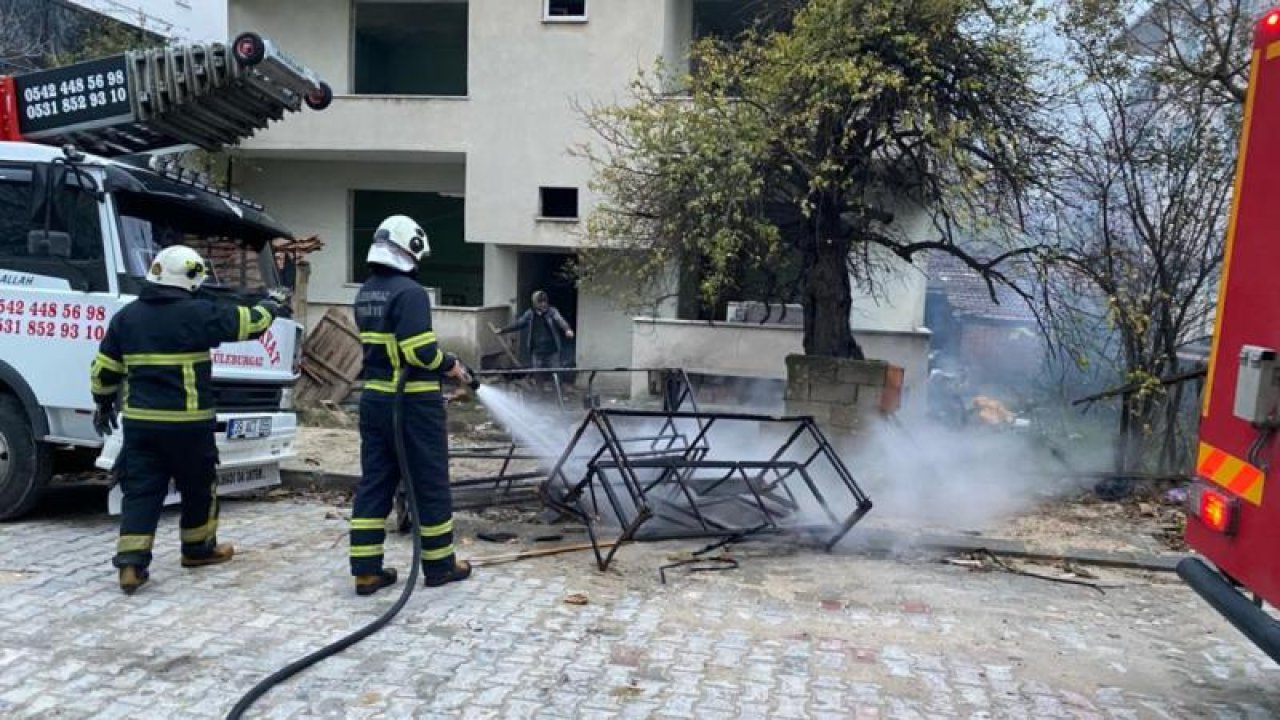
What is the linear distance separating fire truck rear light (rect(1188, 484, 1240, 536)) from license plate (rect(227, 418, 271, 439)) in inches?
217

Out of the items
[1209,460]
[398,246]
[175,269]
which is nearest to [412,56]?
[175,269]

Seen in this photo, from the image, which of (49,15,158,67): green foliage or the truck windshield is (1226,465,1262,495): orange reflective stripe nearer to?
the truck windshield

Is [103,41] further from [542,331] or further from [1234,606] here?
[1234,606]

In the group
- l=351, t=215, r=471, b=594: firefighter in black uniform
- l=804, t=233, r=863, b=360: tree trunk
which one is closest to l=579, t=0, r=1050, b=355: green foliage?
l=804, t=233, r=863, b=360: tree trunk

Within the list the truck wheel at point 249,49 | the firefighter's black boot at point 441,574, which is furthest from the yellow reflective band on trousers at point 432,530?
the truck wheel at point 249,49

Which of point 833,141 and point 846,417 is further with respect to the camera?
point 846,417

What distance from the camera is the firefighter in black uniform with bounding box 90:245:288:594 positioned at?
4.57 meters

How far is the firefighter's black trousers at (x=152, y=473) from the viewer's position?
4.55 m

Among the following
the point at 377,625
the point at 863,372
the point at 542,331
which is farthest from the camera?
the point at 542,331

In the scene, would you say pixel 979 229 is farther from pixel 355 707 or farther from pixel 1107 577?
pixel 355 707

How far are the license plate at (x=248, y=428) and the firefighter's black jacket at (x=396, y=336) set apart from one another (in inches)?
67.6

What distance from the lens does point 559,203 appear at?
1504 centimetres

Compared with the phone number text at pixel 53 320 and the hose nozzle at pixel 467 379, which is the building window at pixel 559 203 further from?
the hose nozzle at pixel 467 379

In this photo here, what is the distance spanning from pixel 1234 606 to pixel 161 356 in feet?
16.3
